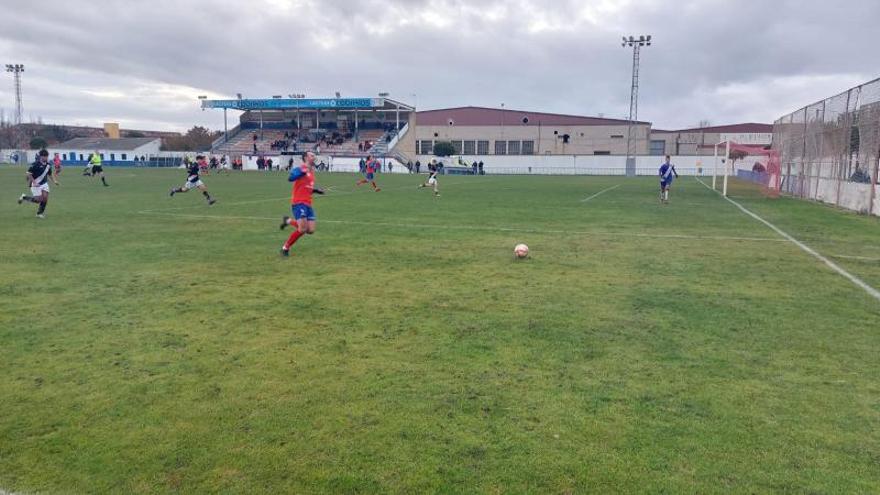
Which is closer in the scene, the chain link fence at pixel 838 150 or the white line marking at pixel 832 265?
the white line marking at pixel 832 265

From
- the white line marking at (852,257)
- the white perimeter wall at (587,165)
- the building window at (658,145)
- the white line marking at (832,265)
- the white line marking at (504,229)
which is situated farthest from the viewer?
the building window at (658,145)

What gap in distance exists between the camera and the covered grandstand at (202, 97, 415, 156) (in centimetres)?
8000

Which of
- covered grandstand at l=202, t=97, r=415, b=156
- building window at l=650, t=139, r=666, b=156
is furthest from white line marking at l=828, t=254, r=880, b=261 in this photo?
building window at l=650, t=139, r=666, b=156

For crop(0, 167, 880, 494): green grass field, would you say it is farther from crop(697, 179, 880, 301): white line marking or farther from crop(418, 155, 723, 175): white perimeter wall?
crop(418, 155, 723, 175): white perimeter wall

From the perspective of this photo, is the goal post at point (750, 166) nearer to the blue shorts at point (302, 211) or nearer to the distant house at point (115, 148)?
the blue shorts at point (302, 211)

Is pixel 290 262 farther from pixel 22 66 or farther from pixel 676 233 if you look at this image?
pixel 22 66

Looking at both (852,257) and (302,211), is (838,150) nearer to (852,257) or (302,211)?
(852,257)

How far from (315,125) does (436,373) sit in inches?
Result: 3438

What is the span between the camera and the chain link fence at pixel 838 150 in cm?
2147

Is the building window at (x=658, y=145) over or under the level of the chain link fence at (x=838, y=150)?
over

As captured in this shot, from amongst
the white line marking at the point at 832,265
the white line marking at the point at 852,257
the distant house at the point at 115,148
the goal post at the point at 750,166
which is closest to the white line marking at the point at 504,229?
the white line marking at the point at 832,265

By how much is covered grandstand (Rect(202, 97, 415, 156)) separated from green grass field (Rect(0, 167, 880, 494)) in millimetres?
68067

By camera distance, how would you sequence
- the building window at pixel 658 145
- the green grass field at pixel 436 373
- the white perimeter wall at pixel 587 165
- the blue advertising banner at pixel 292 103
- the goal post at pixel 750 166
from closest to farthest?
the green grass field at pixel 436 373 → the goal post at pixel 750 166 → the white perimeter wall at pixel 587 165 → the blue advertising banner at pixel 292 103 → the building window at pixel 658 145

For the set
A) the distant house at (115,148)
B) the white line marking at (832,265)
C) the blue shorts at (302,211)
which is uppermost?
the distant house at (115,148)
